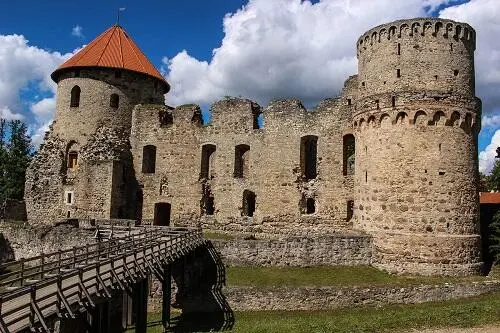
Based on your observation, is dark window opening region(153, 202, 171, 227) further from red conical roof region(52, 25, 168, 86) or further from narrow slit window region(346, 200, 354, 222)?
narrow slit window region(346, 200, 354, 222)

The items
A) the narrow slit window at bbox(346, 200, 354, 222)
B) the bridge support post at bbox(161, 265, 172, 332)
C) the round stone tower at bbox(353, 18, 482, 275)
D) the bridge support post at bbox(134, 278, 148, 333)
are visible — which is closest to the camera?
the bridge support post at bbox(134, 278, 148, 333)

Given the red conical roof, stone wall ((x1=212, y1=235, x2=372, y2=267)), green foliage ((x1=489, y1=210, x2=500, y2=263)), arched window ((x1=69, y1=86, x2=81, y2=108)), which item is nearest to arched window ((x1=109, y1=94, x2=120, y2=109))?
the red conical roof

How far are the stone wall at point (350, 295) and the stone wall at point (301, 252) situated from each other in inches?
124

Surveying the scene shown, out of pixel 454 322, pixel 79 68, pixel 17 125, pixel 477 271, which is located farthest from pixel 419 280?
pixel 17 125

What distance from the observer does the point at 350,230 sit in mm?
23906

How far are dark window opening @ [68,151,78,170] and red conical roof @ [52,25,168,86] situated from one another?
5.27 meters

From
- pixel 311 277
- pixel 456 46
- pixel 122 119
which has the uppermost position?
pixel 456 46

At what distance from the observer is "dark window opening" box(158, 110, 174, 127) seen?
99.0 feet

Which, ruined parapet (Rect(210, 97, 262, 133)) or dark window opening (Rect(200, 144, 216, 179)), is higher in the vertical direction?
ruined parapet (Rect(210, 97, 262, 133))

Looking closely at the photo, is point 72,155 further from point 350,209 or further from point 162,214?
point 350,209

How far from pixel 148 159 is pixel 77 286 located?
67.2ft

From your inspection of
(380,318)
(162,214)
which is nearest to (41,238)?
(162,214)

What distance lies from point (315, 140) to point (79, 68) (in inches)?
593

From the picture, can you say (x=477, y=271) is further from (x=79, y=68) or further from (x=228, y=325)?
(x=79, y=68)
